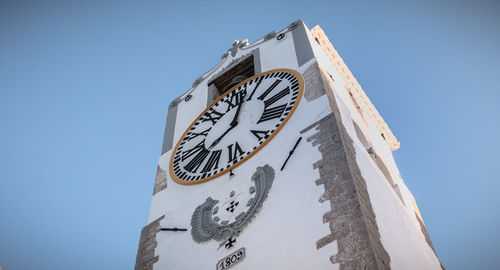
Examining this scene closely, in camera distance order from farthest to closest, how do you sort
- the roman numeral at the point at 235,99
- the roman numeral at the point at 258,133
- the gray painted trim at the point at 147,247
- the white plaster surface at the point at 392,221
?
1. the roman numeral at the point at 235,99
2. the roman numeral at the point at 258,133
3. the gray painted trim at the point at 147,247
4. the white plaster surface at the point at 392,221

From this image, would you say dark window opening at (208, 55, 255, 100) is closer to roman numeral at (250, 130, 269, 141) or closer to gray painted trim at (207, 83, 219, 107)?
gray painted trim at (207, 83, 219, 107)

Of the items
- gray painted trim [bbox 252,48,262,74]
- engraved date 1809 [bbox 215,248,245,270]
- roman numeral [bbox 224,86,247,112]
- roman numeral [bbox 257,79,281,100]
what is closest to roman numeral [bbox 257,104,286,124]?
roman numeral [bbox 257,79,281,100]

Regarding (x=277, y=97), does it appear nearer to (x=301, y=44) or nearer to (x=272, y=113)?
(x=272, y=113)

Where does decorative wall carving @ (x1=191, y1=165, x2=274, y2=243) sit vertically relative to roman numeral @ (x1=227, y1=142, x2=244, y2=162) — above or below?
below

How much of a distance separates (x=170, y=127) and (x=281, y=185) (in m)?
4.80

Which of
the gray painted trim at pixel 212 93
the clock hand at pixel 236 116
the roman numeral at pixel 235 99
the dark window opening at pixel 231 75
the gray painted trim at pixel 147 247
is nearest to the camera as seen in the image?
the gray painted trim at pixel 147 247

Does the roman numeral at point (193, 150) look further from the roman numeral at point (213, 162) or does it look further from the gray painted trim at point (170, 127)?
the gray painted trim at point (170, 127)

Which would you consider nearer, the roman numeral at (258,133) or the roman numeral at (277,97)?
the roman numeral at (258,133)

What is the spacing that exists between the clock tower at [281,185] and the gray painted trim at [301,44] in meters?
0.03

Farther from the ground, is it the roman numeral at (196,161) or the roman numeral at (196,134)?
the roman numeral at (196,134)

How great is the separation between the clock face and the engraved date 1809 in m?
1.89

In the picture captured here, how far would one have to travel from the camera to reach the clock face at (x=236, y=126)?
8.41 m

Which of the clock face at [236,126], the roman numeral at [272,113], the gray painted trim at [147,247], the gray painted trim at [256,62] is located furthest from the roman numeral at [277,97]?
the gray painted trim at [147,247]

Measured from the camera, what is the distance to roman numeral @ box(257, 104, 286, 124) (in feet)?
28.2
